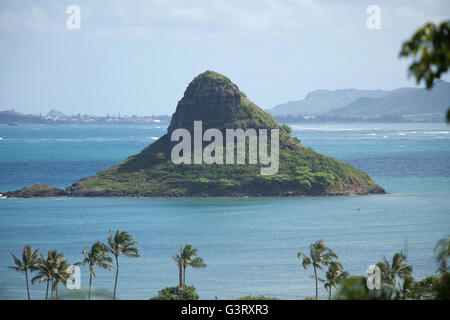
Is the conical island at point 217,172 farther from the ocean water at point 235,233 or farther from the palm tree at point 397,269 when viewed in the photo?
the palm tree at point 397,269

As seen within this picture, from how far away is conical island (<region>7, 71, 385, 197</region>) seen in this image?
446ft

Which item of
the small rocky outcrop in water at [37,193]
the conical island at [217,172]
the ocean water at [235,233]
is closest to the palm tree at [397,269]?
the ocean water at [235,233]

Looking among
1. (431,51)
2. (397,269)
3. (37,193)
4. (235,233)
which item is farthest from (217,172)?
(431,51)

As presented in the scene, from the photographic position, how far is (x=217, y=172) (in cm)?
Result: 14400

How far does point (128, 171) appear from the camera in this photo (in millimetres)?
146250

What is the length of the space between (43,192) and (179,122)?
33739 millimetres

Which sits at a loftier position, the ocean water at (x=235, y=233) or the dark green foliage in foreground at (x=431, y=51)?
the dark green foliage in foreground at (x=431, y=51)

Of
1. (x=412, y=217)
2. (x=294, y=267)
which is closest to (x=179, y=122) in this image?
(x=412, y=217)

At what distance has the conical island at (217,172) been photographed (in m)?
136

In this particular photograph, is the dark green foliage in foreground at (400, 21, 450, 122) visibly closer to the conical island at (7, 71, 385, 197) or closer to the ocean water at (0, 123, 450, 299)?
the ocean water at (0, 123, 450, 299)

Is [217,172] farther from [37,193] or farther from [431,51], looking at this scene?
[431,51]

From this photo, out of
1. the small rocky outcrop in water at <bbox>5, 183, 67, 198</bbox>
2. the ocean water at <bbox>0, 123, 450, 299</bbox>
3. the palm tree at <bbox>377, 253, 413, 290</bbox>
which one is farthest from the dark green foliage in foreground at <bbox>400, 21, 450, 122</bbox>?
the small rocky outcrop in water at <bbox>5, 183, 67, 198</bbox>
